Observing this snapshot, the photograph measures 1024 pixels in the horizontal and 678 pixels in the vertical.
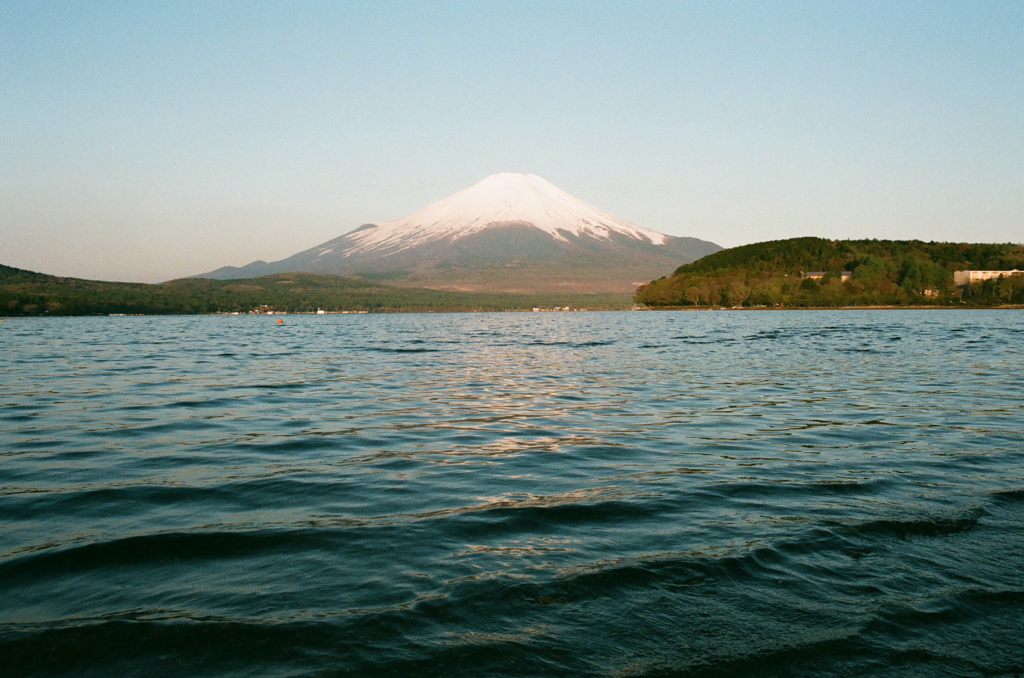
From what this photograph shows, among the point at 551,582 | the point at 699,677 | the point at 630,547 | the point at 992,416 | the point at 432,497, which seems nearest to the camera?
the point at 699,677

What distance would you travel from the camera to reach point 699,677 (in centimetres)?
536

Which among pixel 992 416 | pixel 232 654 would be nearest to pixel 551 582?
pixel 232 654

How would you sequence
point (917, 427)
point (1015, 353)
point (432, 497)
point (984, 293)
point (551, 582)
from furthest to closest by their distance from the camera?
point (984, 293), point (1015, 353), point (917, 427), point (432, 497), point (551, 582)

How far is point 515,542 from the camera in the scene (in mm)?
8344

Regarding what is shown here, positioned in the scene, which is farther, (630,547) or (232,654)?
(630,547)

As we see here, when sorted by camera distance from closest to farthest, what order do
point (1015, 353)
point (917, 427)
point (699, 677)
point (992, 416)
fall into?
point (699, 677), point (917, 427), point (992, 416), point (1015, 353)

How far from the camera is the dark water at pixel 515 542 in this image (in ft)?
18.9

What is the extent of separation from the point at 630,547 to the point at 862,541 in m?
2.50

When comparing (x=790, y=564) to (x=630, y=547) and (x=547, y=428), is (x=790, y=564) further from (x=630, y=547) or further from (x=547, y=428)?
(x=547, y=428)

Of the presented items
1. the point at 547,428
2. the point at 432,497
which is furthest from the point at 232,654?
the point at 547,428

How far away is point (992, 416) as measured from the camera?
18.0m

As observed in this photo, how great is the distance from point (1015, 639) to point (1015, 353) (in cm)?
4081

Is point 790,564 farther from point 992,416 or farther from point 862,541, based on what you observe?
point 992,416

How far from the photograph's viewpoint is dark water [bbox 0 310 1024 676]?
575 cm
